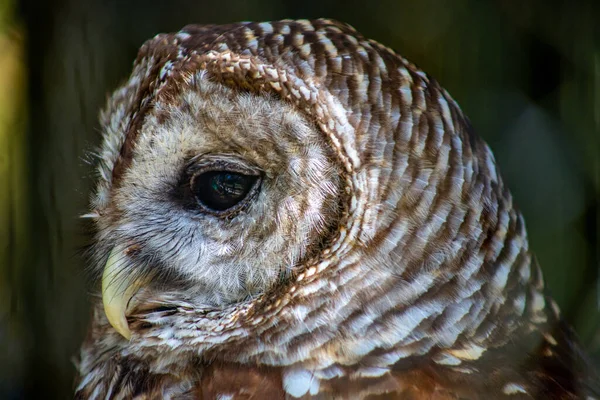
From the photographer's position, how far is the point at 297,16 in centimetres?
199

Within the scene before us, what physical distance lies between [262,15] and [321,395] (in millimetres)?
1210

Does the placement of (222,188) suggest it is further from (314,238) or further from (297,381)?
(297,381)

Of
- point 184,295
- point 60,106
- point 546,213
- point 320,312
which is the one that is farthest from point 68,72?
point 546,213

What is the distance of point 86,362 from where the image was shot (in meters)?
1.66

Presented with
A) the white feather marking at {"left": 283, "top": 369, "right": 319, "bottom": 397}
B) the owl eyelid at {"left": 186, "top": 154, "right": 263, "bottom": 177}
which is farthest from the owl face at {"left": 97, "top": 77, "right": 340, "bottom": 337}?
the white feather marking at {"left": 283, "top": 369, "right": 319, "bottom": 397}

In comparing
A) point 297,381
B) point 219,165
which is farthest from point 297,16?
point 297,381

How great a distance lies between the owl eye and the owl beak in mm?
260

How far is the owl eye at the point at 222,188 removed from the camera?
4.33 feet

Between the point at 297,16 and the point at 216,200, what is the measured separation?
90 cm

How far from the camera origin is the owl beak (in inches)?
56.5

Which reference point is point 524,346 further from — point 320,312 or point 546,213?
point 546,213

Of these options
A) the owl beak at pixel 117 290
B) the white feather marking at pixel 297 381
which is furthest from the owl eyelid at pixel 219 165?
the white feather marking at pixel 297 381

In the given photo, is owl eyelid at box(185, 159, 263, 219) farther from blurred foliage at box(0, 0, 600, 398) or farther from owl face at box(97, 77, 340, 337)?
blurred foliage at box(0, 0, 600, 398)

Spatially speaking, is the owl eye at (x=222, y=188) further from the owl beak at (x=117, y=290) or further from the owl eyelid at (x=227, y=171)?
the owl beak at (x=117, y=290)
